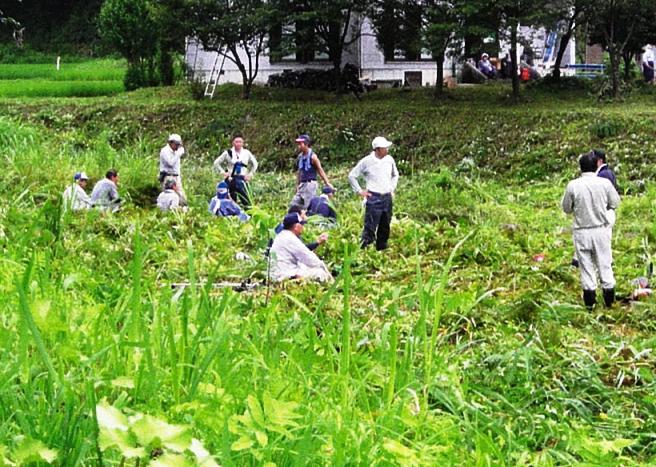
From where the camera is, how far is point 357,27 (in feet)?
84.4

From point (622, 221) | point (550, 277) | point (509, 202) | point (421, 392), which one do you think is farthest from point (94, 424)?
point (509, 202)

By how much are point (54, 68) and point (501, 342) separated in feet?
115

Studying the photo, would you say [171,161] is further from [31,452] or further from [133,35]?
[133,35]

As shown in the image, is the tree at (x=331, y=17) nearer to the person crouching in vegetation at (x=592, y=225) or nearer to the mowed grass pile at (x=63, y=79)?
the mowed grass pile at (x=63, y=79)

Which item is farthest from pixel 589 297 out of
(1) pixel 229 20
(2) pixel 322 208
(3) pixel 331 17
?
(1) pixel 229 20

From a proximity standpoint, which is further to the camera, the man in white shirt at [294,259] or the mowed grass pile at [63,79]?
the mowed grass pile at [63,79]

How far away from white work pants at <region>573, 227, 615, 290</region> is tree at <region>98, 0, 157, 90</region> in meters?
22.8

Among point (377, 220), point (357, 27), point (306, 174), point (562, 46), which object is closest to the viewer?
point (377, 220)

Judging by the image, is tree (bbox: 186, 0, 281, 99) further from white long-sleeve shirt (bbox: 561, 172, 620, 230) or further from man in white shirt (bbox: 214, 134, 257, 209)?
white long-sleeve shirt (bbox: 561, 172, 620, 230)

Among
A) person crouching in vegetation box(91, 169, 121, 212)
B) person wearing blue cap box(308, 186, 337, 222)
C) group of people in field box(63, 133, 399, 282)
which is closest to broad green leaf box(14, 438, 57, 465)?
group of people in field box(63, 133, 399, 282)

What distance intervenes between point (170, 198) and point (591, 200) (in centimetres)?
618

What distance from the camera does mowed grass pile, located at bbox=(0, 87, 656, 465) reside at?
249cm

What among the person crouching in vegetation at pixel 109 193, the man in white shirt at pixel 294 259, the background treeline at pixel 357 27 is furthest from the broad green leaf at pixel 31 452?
the background treeline at pixel 357 27

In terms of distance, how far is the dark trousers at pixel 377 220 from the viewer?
985cm
